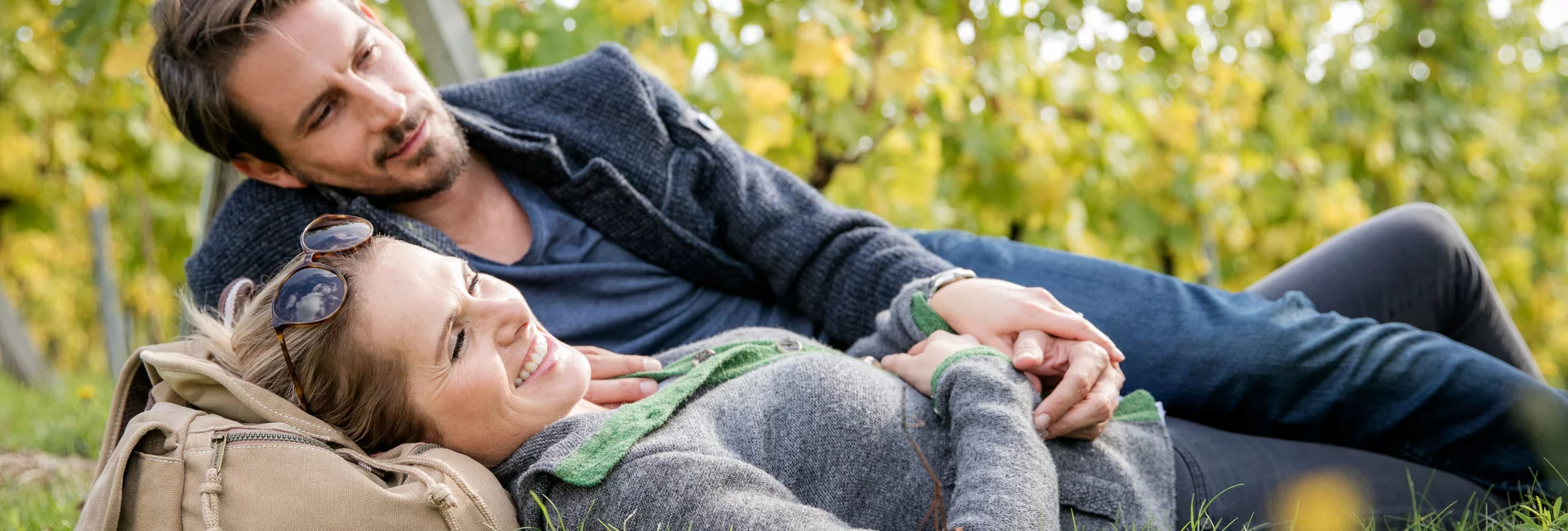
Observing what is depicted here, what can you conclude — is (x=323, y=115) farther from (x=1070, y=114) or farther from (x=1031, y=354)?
(x=1070, y=114)

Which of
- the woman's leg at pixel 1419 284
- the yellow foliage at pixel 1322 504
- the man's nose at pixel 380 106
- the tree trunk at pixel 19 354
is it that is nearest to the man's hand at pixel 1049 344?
the yellow foliage at pixel 1322 504

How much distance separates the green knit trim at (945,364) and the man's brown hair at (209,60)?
4.68 ft

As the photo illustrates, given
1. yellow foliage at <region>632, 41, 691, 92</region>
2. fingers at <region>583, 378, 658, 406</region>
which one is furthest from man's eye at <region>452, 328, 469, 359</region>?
yellow foliage at <region>632, 41, 691, 92</region>

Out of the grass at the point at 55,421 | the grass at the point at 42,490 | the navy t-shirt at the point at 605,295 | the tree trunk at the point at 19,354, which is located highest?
the navy t-shirt at the point at 605,295

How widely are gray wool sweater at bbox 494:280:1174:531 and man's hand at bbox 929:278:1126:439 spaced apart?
5 cm

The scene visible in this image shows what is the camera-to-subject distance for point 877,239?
246cm

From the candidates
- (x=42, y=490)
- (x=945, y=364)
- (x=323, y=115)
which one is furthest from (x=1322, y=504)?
(x=42, y=490)

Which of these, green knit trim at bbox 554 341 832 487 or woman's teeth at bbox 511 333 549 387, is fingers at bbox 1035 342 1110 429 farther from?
woman's teeth at bbox 511 333 549 387

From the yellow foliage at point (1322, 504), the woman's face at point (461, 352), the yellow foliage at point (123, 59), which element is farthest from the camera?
the yellow foliage at point (123, 59)

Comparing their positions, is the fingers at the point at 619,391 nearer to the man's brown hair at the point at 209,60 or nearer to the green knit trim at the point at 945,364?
the green knit trim at the point at 945,364

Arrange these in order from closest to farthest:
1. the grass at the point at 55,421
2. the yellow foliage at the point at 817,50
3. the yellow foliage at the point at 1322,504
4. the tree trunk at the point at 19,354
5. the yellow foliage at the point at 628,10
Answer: the yellow foliage at the point at 1322,504
the yellow foliage at the point at 628,10
the grass at the point at 55,421
the yellow foliage at the point at 817,50
the tree trunk at the point at 19,354

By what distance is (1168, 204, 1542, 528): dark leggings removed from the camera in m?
1.99

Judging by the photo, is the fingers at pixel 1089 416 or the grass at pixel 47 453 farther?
the grass at pixel 47 453

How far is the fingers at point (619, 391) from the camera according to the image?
1.93 metres
